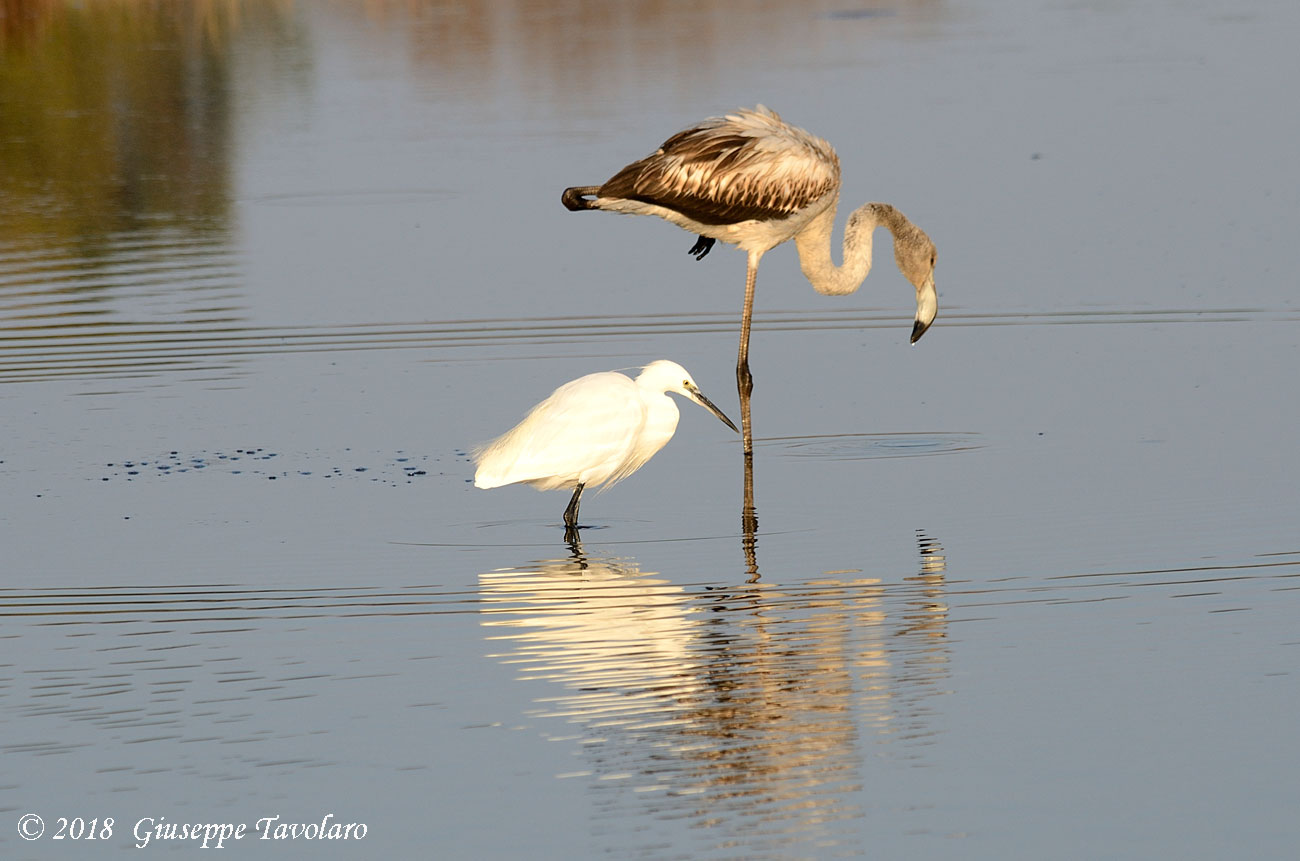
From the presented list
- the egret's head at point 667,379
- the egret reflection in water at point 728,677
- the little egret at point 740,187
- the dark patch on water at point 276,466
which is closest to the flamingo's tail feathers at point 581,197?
the little egret at point 740,187

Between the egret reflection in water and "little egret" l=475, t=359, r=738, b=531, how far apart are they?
64 centimetres

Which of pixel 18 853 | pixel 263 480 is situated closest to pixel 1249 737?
pixel 18 853

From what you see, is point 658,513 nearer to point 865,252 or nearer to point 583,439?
point 583,439

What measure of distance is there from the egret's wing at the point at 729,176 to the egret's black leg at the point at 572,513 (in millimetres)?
2619

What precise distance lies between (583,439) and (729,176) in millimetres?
2721

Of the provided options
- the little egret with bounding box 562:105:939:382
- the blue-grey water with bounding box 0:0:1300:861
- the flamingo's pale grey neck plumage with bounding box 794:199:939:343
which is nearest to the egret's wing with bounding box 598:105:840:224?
the little egret with bounding box 562:105:939:382

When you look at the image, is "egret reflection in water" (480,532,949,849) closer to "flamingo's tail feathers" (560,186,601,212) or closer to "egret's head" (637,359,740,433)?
"egret's head" (637,359,740,433)

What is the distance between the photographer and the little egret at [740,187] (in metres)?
12.8

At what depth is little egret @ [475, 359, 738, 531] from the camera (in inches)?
418

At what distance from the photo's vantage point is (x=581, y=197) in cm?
1288

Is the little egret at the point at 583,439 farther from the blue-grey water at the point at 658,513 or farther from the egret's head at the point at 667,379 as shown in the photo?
the blue-grey water at the point at 658,513

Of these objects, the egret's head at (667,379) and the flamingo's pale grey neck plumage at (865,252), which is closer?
the egret's head at (667,379)

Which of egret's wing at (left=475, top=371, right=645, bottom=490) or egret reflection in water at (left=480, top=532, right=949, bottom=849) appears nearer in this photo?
egret reflection in water at (left=480, top=532, right=949, bottom=849)

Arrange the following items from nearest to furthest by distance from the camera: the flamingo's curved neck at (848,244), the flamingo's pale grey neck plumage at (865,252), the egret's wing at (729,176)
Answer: the egret's wing at (729,176) < the flamingo's pale grey neck plumage at (865,252) < the flamingo's curved neck at (848,244)
